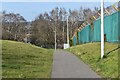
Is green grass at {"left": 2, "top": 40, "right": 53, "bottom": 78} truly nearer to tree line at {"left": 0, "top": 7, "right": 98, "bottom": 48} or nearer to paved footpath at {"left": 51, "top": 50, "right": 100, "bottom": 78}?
paved footpath at {"left": 51, "top": 50, "right": 100, "bottom": 78}

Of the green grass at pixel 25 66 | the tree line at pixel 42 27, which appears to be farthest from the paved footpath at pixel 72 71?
the tree line at pixel 42 27

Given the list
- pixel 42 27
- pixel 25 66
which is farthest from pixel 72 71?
pixel 42 27

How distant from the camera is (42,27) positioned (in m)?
91.0

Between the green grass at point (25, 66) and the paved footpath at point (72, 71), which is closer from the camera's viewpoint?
the paved footpath at point (72, 71)

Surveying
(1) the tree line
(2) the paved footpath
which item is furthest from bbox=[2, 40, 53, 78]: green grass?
(1) the tree line

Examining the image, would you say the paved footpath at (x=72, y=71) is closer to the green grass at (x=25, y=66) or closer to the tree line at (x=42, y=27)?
the green grass at (x=25, y=66)

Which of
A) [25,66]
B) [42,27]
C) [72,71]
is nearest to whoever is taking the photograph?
[72,71]

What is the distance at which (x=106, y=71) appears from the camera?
13.1 metres

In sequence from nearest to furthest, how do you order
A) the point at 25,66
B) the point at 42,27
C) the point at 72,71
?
1. the point at 72,71
2. the point at 25,66
3. the point at 42,27

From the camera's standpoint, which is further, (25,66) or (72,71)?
(25,66)

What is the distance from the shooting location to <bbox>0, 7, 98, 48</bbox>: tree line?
8912 centimetres

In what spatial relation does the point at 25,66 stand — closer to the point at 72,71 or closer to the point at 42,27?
the point at 72,71

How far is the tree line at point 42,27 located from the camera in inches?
3509

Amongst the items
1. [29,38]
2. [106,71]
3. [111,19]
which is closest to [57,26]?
[29,38]
